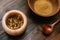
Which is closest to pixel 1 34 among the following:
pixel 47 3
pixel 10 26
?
pixel 10 26

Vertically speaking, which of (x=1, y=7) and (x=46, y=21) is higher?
(x=1, y=7)

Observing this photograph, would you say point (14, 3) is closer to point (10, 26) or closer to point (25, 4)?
point (25, 4)

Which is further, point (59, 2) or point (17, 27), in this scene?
point (59, 2)
